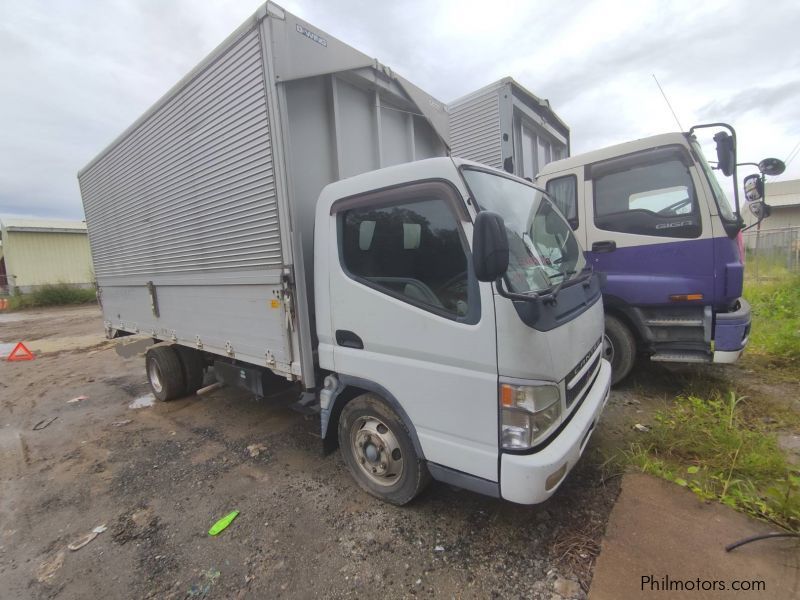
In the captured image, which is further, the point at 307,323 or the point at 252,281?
the point at 252,281

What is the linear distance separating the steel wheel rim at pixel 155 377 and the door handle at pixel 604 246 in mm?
5484

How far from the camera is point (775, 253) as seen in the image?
1143cm

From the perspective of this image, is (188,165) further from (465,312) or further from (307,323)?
(465,312)

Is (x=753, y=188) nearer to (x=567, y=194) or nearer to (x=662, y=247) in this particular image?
(x=662, y=247)

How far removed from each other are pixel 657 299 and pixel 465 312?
2.83 m

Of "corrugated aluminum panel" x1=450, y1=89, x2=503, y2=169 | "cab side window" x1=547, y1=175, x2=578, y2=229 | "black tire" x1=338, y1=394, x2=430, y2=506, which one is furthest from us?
"corrugated aluminum panel" x1=450, y1=89, x2=503, y2=169

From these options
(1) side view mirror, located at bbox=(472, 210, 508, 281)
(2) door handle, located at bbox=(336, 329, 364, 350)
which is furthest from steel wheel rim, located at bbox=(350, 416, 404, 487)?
(1) side view mirror, located at bbox=(472, 210, 508, 281)

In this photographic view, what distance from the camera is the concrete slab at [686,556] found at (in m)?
1.79

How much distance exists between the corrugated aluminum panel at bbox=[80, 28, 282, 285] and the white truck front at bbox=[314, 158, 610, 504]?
1.90 ft

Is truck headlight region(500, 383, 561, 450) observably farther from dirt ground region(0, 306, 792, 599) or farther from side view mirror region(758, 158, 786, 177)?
side view mirror region(758, 158, 786, 177)

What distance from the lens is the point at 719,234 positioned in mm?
3406

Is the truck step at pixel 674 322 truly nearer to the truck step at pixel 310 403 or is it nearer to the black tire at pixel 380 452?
the black tire at pixel 380 452

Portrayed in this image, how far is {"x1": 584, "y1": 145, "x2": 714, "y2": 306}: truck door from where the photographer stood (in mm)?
3512

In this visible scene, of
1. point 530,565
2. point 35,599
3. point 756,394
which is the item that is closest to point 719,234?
point 756,394
